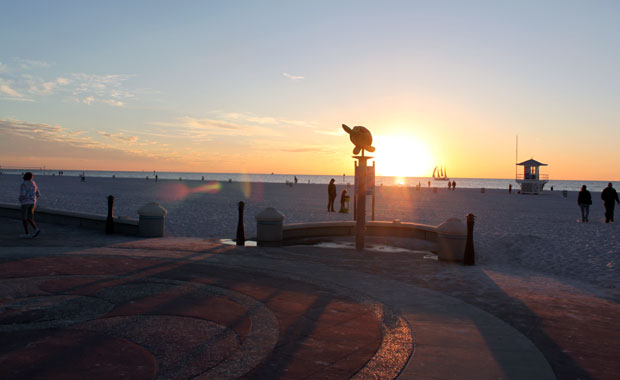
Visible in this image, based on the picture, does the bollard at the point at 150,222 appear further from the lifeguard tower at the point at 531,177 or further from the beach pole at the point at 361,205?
the lifeguard tower at the point at 531,177

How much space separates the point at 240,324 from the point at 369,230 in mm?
11216

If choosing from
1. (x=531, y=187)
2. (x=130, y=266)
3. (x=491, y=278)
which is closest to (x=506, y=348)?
(x=491, y=278)

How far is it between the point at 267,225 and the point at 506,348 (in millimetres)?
9399

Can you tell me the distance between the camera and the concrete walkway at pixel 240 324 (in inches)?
176

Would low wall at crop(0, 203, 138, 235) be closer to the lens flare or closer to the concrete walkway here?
the concrete walkway

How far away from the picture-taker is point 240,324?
5.76m

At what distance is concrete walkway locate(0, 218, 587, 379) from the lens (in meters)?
4.47

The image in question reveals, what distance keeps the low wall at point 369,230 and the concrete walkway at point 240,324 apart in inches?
215

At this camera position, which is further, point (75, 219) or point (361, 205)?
point (75, 219)

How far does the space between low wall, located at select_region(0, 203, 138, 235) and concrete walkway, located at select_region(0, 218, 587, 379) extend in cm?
466

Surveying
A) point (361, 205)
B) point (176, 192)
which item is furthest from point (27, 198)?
point (176, 192)

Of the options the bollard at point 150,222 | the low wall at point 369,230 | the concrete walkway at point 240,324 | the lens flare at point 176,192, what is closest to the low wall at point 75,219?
the bollard at point 150,222

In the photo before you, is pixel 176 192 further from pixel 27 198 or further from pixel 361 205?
pixel 361 205

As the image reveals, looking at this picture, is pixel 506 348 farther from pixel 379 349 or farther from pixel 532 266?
pixel 532 266
